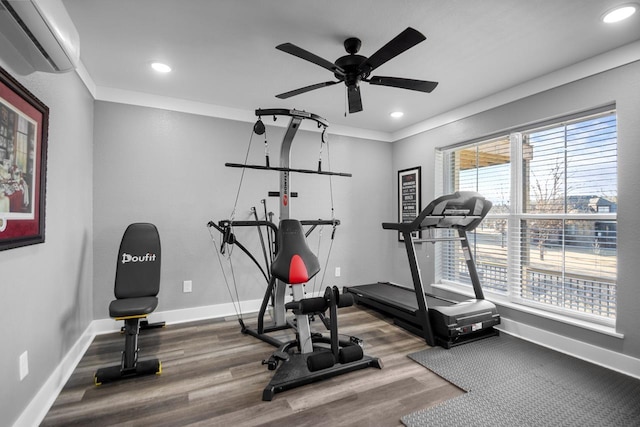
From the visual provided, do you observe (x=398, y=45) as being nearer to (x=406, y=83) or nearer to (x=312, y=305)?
(x=406, y=83)

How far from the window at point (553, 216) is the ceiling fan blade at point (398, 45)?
202 cm

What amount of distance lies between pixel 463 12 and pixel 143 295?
321 cm

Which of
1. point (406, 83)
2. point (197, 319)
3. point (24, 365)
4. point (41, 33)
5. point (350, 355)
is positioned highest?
point (406, 83)

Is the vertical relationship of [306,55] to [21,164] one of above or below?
above

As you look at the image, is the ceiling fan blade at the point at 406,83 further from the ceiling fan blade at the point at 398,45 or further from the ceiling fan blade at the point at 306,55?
the ceiling fan blade at the point at 306,55

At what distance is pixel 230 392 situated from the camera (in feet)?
6.64

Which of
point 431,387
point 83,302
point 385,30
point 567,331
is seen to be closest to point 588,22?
point 385,30

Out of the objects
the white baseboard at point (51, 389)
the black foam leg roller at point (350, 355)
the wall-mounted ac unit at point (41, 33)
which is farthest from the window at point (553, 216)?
the white baseboard at point (51, 389)

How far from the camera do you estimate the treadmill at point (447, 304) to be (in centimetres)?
271

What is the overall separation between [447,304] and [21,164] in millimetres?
3581

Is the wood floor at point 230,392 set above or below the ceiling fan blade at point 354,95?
below

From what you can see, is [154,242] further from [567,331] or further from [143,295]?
[567,331]

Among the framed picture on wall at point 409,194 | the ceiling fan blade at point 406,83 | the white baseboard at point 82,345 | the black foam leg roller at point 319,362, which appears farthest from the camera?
the framed picture on wall at point 409,194

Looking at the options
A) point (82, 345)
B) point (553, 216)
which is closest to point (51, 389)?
point (82, 345)
